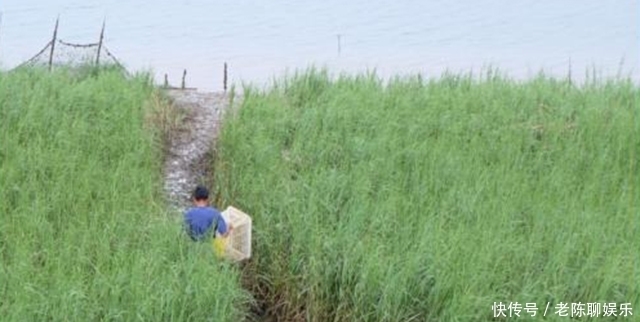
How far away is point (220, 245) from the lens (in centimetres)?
320

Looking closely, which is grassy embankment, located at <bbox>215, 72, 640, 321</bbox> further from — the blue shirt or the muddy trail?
the blue shirt

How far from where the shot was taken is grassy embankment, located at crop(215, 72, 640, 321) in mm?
3008

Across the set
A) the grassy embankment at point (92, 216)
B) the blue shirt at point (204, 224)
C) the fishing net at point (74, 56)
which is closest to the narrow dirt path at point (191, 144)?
the grassy embankment at point (92, 216)

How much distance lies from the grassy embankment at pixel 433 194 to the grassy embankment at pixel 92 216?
41 centimetres

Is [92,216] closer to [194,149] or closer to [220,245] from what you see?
[220,245]

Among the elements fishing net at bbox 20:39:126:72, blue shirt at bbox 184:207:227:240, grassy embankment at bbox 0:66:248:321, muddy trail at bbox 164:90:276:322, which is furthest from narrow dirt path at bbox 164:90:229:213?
fishing net at bbox 20:39:126:72

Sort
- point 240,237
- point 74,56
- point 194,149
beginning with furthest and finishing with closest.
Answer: point 74,56 → point 194,149 → point 240,237

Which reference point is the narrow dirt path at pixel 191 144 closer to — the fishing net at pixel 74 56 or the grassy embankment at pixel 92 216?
the grassy embankment at pixel 92 216

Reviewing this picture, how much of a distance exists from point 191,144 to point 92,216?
1.13 m

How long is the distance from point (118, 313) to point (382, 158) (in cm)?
179

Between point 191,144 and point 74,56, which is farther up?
point 74,56

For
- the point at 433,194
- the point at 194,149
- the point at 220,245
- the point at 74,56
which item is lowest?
the point at 220,245

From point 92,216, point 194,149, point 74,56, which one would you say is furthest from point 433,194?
point 74,56

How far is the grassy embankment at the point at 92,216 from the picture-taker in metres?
2.77
